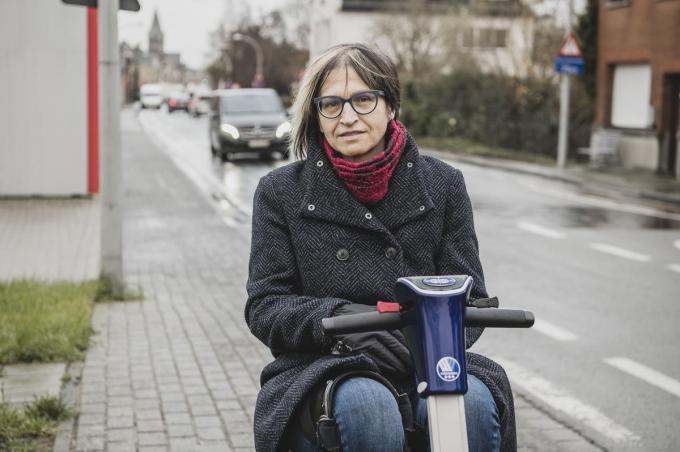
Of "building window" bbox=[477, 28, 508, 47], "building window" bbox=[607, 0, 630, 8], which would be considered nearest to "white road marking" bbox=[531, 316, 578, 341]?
"building window" bbox=[607, 0, 630, 8]

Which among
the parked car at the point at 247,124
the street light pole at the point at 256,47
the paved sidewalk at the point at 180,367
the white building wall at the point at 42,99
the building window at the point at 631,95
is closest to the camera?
the paved sidewalk at the point at 180,367

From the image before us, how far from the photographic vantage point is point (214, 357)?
22.2 feet

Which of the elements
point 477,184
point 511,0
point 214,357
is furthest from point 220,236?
point 511,0

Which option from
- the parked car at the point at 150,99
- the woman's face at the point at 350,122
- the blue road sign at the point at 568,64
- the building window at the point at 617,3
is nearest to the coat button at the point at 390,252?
the woman's face at the point at 350,122

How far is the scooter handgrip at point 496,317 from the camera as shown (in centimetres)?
A: 256

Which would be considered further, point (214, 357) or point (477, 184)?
point (477, 184)

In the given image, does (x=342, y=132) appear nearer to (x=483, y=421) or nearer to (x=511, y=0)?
(x=483, y=421)

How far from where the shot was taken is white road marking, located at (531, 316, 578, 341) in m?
7.94

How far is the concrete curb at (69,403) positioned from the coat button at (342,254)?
7.17 feet

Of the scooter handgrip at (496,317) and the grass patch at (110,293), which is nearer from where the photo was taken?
the scooter handgrip at (496,317)

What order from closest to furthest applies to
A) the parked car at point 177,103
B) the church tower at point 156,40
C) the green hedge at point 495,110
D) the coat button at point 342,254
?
the coat button at point 342,254 < the green hedge at point 495,110 < the parked car at point 177,103 < the church tower at point 156,40

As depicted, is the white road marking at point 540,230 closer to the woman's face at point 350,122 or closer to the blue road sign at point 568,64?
the woman's face at point 350,122

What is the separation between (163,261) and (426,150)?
2342cm

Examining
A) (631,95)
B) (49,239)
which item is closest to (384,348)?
(49,239)
